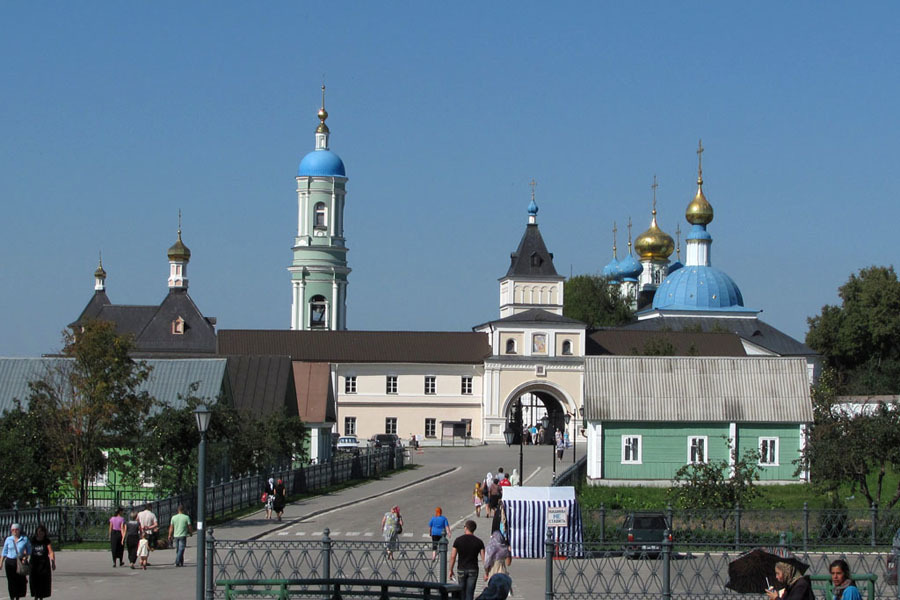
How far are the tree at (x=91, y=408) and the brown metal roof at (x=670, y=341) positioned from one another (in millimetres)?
52153

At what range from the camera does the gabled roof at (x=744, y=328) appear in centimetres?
9175

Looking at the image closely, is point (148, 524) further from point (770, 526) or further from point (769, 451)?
point (769, 451)

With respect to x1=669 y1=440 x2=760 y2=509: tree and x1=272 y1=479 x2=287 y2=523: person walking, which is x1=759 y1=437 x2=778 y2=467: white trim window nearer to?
x1=669 y1=440 x2=760 y2=509: tree

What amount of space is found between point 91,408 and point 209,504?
351 centimetres

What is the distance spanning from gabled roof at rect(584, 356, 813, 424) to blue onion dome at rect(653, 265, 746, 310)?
54762mm

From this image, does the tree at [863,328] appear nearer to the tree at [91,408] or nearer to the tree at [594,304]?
the tree at [594,304]

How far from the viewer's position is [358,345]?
85438 mm

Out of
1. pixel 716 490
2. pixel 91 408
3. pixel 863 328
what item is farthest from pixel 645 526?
pixel 863 328

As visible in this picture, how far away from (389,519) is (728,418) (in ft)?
71.8

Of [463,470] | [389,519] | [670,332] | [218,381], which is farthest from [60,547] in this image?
[670,332]

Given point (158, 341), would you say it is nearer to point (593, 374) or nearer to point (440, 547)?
point (593, 374)

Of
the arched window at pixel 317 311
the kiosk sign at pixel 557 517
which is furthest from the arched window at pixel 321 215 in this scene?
the kiosk sign at pixel 557 517

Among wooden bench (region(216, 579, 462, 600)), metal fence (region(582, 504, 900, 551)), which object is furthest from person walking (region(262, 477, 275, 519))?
wooden bench (region(216, 579, 462, 600))

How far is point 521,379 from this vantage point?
3287 inches
